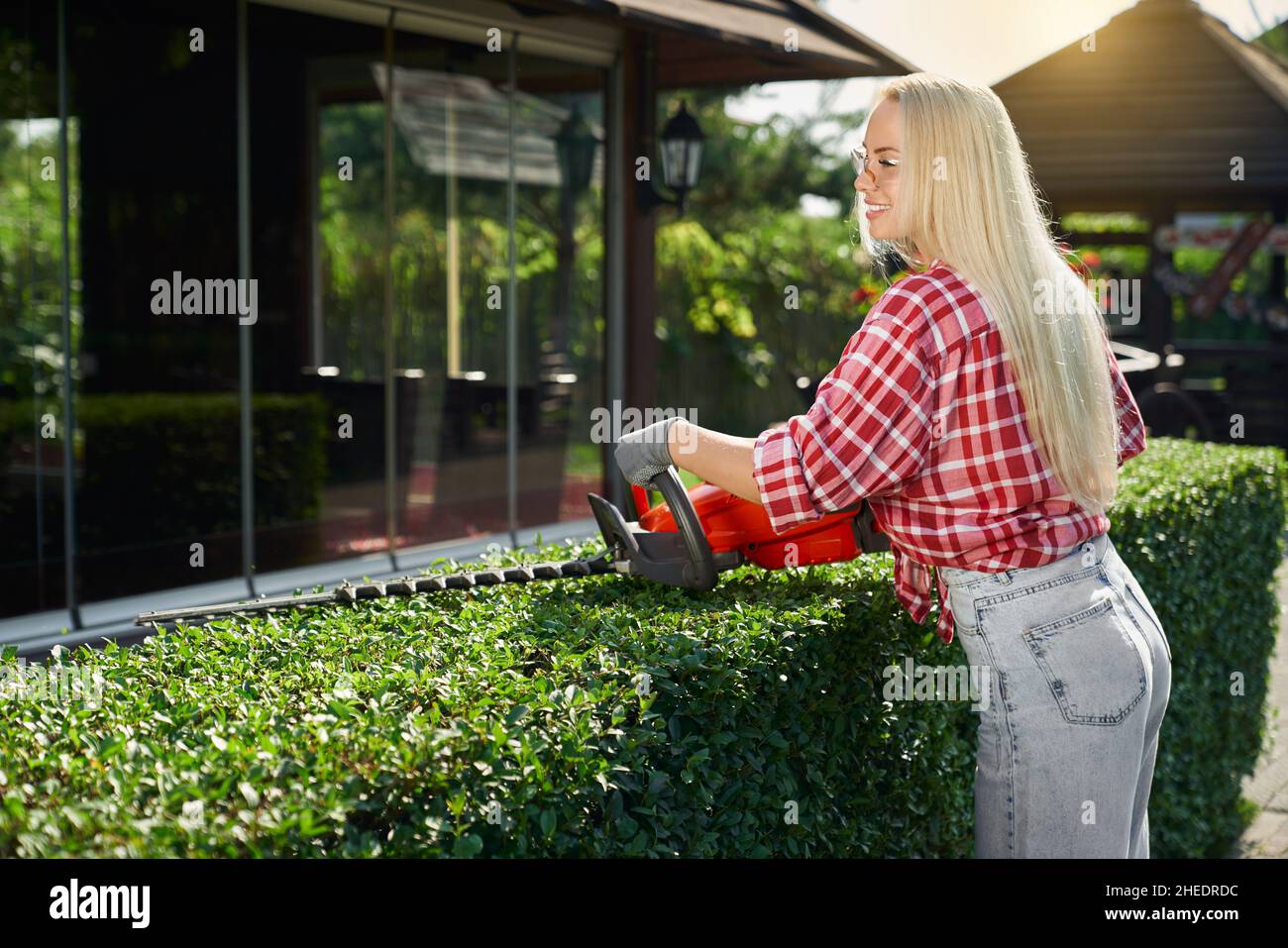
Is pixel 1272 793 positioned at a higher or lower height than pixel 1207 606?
lower

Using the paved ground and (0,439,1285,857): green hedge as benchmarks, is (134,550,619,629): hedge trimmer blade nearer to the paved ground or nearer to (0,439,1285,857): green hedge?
(0,439,1285,857): green hedge

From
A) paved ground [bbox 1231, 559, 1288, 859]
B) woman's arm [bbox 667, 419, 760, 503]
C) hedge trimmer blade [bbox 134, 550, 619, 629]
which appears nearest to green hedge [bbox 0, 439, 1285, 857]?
hedge trimmer blade [bbox 134, 550, 619, 629]

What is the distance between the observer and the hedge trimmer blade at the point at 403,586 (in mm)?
3410

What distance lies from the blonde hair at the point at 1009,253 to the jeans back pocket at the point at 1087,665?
0.78 ft

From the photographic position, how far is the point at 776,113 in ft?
67.5

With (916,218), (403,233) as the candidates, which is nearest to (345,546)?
(403,233)

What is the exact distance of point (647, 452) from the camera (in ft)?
9.93

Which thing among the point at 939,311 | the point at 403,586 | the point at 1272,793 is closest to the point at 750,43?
the point at 1272,793

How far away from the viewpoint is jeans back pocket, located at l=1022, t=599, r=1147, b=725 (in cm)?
279

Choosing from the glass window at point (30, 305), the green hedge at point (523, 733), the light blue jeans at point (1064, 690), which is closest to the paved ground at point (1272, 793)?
the green hedge at point (523, 733)

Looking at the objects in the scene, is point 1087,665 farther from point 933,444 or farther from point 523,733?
point 523,733

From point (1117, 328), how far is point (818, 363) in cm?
494

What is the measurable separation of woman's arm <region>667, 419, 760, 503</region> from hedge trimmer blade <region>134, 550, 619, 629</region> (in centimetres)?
59

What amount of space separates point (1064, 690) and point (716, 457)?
811mm
